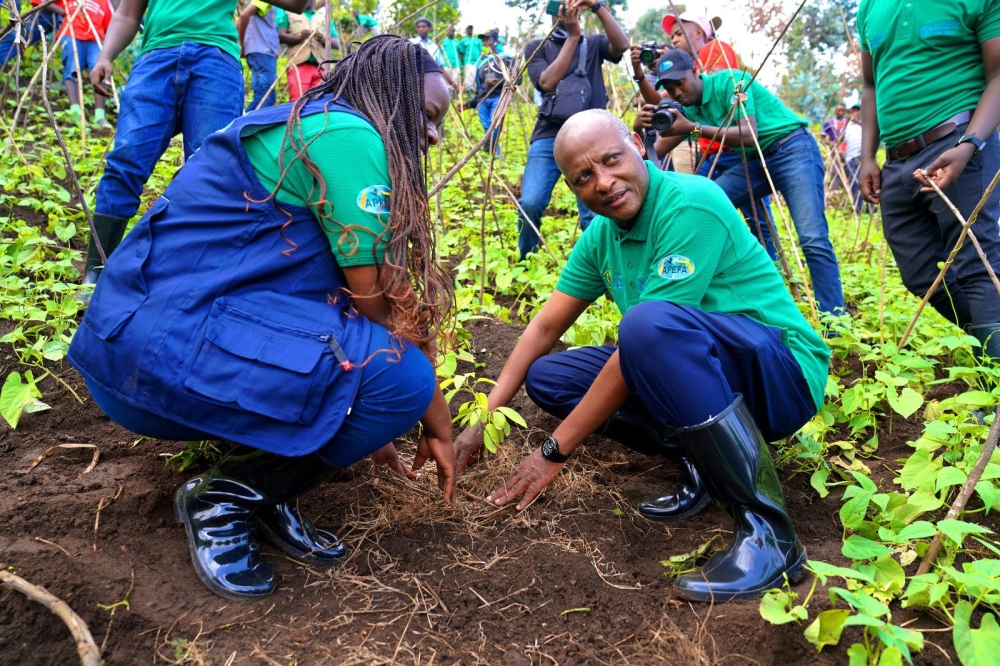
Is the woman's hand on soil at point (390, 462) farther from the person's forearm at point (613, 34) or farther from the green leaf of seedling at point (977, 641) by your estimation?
the person's forearm at point (613, 34)

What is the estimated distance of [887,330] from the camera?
319 centimetres

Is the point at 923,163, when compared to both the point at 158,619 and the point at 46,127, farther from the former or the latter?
the point at 46,127

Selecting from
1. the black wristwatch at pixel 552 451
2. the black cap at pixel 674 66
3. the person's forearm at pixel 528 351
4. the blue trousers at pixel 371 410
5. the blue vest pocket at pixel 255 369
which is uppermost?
the black cap at pixel 674 66

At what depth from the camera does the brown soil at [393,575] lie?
4.83 ft

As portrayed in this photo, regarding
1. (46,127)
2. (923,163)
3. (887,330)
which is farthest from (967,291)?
(46,127)

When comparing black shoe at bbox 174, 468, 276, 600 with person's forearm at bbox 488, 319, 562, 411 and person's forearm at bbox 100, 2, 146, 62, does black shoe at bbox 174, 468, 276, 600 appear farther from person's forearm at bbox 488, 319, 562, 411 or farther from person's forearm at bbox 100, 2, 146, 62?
person's forearm at bbox 100, 2, 146, 62

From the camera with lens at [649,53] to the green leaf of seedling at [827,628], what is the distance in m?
3.12

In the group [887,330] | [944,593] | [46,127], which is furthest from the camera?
[46,127]

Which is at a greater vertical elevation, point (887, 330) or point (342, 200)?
point (342, 200)

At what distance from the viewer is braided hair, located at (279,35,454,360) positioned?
1.58 metres

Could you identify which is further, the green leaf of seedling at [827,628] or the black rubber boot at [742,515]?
Result: the black rubber boot at [742,515]

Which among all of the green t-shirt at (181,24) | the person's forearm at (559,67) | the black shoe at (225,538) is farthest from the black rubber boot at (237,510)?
the person's forearm at (559,67)

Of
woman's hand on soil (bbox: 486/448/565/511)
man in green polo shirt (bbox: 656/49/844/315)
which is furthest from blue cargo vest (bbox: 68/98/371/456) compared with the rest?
man in green polo shirt (bbox: 656/49/844/315)

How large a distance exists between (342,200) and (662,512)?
4.00 feet
